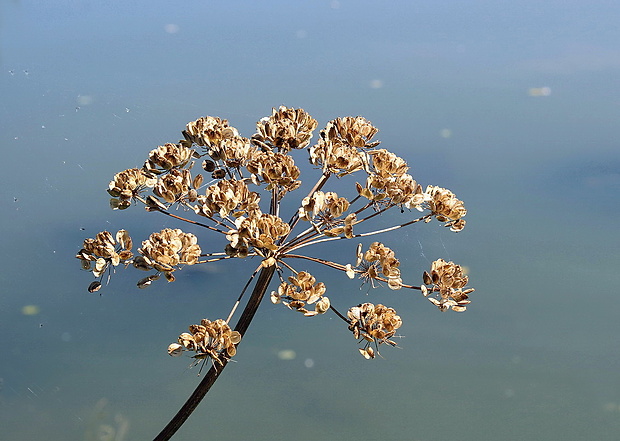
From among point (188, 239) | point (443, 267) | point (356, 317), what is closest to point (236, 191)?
point (188, 239)

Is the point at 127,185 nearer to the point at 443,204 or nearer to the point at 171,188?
the point at 171,188

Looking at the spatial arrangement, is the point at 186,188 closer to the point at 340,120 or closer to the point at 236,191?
the point at 236,191

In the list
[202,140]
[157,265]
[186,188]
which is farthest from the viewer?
[202,140]

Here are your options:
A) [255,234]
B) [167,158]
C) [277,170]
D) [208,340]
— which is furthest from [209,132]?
[208,340]

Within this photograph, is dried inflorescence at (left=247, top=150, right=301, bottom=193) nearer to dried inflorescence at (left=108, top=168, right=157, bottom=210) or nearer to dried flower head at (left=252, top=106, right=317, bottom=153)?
dried flower head at (left=252, top=106, right=317, bottom=153)

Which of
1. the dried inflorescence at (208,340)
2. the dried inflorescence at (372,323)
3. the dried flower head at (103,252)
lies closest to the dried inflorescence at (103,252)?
the dried flower head at (103,252)

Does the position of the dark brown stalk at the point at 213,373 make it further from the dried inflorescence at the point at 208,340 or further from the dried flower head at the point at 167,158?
the dried flower head at the point at 167,158

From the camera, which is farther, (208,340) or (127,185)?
(127,185)
